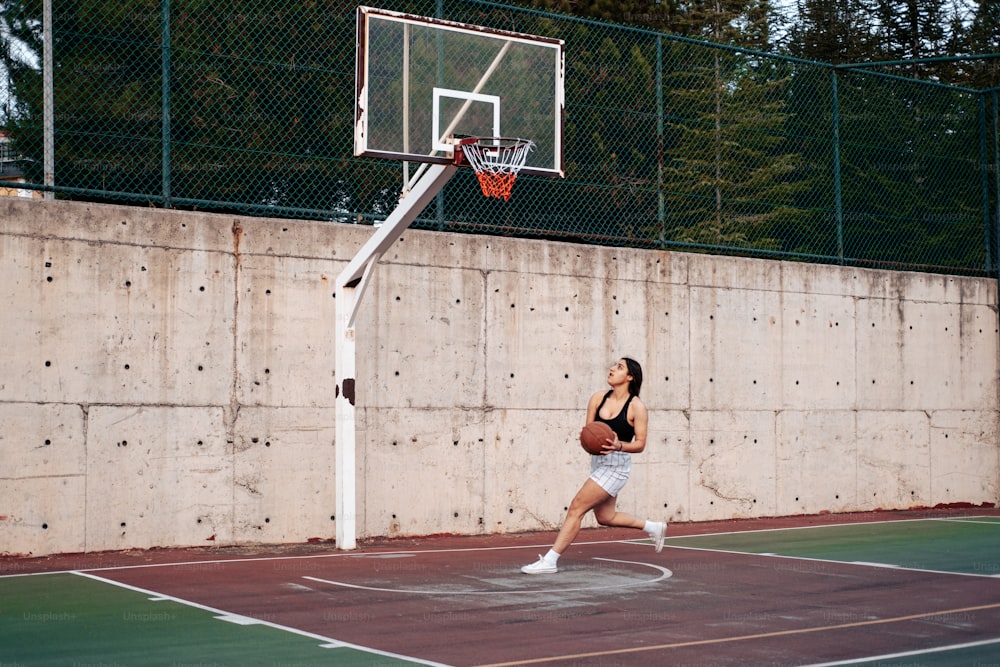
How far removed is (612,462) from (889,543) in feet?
14.8

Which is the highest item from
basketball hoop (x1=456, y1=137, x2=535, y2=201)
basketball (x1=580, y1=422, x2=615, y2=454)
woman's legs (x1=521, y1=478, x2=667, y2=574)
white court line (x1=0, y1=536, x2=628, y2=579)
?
basketball hoop (x1=456, y1=137, x2=535, y2=201)

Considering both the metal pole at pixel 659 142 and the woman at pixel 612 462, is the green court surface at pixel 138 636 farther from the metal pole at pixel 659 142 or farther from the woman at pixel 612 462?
the metal pole at pixel 659 142

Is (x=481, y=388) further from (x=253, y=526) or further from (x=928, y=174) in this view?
(x=928, y=174)

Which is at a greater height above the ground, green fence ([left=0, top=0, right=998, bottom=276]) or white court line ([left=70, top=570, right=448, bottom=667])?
green fence ([left=0, top=0, right=998, bottom=276])

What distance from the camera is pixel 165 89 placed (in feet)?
45.0

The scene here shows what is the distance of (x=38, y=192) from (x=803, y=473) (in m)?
10.5

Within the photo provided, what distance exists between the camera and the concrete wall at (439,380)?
41.4 feet

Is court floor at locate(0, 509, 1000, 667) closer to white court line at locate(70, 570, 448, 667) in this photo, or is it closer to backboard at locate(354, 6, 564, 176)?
white court line at locate(70, 570, 448, 667)

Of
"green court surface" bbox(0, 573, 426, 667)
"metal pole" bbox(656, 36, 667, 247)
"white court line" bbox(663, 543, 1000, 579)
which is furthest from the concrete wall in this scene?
"green court surface" bbox(0, 573, 426, 667)

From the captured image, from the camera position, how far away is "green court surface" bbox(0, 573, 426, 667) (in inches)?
297

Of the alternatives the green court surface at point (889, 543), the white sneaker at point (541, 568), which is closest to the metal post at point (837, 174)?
the green court surface at point (889, 543)

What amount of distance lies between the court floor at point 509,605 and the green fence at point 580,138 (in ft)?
13.5

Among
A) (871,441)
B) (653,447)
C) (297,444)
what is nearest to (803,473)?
(871,441)

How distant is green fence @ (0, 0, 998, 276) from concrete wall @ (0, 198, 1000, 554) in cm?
54
